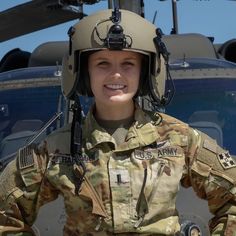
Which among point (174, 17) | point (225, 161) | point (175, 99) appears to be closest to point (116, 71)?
point (225, 161)

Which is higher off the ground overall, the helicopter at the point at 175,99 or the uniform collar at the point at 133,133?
the uniform collar at the point at 133,133

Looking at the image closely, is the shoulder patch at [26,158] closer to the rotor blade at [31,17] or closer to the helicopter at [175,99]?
the helicopter at [175,99]

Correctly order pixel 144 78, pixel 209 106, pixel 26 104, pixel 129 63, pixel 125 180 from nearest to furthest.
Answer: pixel 125 180
pixel 129 63
pixel 144 78
pixel 209 106
pixel 26 104

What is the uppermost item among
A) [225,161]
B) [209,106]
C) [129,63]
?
[129,63]

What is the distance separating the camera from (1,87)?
4738 mm

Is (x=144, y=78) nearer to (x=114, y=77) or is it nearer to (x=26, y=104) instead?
(x=114, y=77)

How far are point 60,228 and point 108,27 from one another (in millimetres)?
1156

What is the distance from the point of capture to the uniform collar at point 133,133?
2523 mm

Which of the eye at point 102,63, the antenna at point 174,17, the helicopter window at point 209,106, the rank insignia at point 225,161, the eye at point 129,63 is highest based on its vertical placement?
the eye at point 102,63

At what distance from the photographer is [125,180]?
2480 mm

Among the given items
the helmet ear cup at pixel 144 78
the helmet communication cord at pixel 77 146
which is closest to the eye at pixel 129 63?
the helmet ear cup at pixel 144 78

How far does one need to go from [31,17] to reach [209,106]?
240 centimetres

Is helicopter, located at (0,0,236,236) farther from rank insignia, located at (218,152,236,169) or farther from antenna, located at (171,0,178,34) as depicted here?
antenna, located at (171,0,178,34)

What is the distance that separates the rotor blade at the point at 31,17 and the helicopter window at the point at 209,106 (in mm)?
1714
